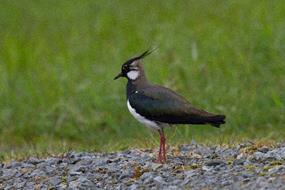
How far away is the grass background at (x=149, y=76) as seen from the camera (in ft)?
43.9

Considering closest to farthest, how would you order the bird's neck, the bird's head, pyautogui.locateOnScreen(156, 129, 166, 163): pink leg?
pyautogui.locateOnScreen(156, 129, 166, 163): pink leg
the bird's neck
the bird's head

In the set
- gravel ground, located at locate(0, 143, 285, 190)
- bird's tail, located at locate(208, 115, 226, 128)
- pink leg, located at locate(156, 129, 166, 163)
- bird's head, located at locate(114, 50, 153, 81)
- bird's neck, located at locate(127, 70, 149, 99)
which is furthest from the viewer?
bird's head, located at locate(114, 50, 153, 81)

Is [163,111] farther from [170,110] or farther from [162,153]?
[162,153]

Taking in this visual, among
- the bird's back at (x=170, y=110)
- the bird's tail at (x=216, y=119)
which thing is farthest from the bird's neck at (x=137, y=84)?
the bird's tail at (x=216, y=119)

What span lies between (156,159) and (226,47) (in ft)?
17.3

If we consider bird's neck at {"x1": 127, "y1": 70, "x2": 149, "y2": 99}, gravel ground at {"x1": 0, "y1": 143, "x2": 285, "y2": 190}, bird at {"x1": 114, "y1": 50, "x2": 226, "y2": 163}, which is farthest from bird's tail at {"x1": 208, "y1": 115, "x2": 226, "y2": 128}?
bird's neck at {"x1": 127, "y1": 70, "x2": 149, "y2": 99}

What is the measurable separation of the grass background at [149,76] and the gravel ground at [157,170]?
203 centimetres

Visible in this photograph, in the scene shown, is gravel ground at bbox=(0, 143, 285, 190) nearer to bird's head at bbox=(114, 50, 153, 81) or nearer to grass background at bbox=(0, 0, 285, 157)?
bird's head at bbox=(114, 50, 153, 81)

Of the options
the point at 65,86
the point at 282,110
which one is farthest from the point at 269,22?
the point at 65,86

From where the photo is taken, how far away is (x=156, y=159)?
9.48 meters

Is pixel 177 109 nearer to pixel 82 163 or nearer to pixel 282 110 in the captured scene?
pixel 82 163

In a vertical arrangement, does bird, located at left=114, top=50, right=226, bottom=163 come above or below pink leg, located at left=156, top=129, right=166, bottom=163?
above

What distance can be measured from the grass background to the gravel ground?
2.03 metres

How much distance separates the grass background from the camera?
13367 mm
